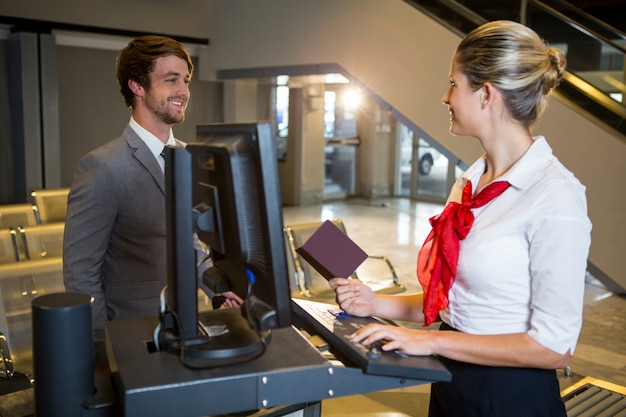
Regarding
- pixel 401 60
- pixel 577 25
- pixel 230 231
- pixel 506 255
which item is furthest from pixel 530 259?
pixel 401 60

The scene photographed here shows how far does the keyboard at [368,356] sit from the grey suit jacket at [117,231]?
0.95 meters

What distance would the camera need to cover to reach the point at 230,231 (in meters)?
1.24

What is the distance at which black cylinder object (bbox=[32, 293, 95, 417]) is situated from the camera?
1.17 meters

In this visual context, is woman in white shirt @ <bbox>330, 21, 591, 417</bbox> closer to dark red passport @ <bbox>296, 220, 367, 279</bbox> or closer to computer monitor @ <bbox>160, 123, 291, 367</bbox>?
dark red passport @ <bbox>296, 220, 367, 279</bbox>

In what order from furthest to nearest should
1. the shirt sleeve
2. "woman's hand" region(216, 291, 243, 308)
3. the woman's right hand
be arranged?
"woman's hand" region(216, 291, 243, 308)
the woman's right hand
the shirt sleeve

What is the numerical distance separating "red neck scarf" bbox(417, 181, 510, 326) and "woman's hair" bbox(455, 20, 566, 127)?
0.20m

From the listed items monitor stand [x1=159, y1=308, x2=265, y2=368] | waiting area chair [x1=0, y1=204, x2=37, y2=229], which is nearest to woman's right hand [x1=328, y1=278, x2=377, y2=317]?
monitor stand [x1=159, y1=308, x2=265, y2=368]

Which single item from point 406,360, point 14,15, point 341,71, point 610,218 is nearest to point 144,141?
point 406,360

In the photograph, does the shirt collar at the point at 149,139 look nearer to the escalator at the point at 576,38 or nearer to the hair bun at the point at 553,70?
the hair bun at the point at 553,70

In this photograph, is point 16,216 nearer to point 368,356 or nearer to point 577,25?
point 368,356

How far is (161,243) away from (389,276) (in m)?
5.02

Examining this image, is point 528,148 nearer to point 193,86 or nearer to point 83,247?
point 83,247

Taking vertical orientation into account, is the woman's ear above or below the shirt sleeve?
above

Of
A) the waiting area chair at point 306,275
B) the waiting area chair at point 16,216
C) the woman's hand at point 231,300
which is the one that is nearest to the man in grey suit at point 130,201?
the woman's hand at point 231,300
